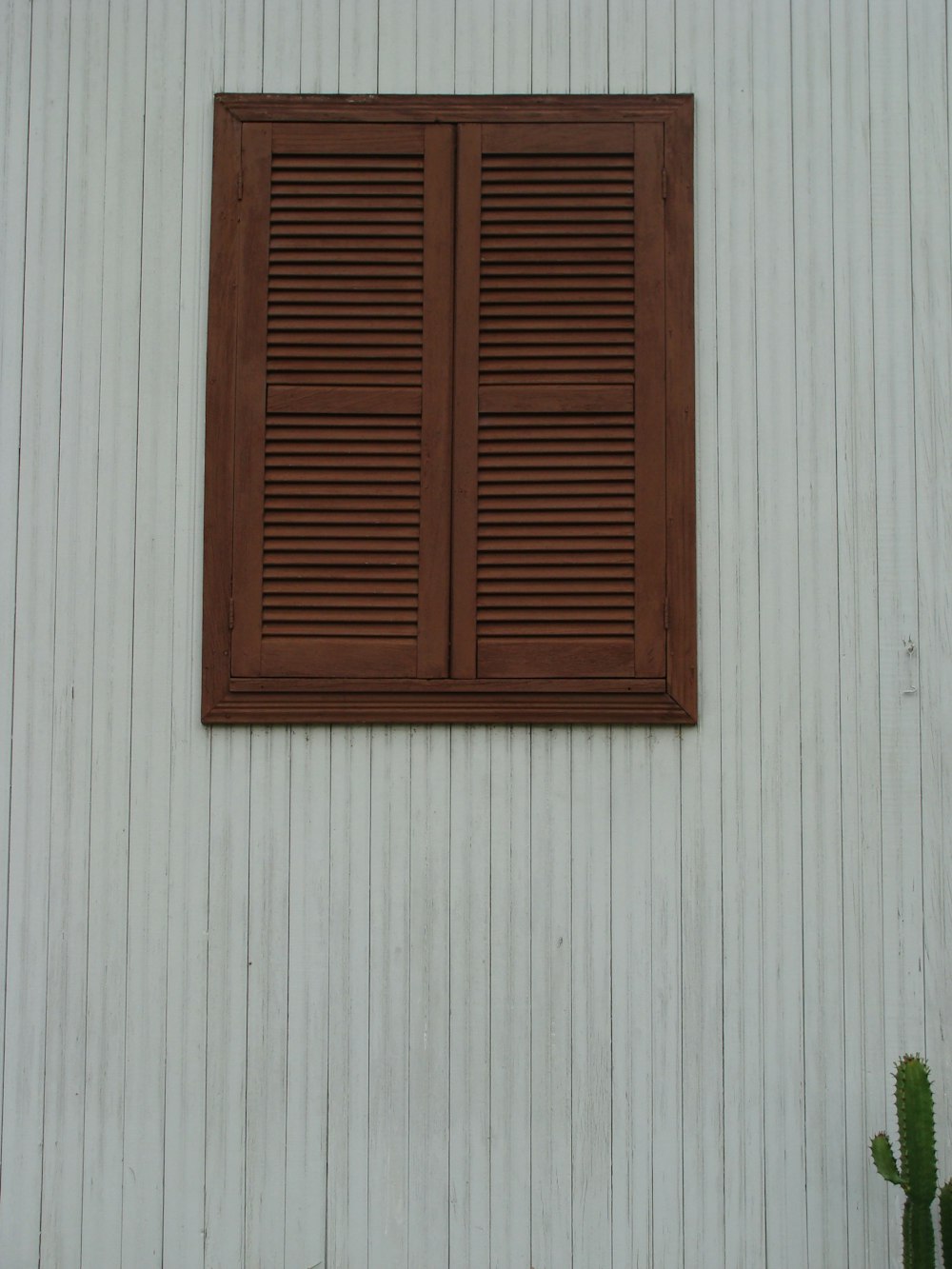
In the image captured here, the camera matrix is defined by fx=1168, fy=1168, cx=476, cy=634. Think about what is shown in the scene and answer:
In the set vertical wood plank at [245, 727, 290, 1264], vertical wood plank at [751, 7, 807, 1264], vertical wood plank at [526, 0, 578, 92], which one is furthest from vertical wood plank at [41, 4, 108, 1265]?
vertical wood plank at [751, 7, 807, 1264]

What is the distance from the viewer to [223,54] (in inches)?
117

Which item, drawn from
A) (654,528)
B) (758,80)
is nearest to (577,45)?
(758,80)

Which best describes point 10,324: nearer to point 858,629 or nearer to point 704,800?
point 704,800

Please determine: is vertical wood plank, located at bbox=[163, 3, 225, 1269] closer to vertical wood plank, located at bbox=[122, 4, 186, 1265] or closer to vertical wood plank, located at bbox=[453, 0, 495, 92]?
vertical wood plank, located at bbox=[122, 4, 186, 1265]

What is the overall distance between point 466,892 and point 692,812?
589mm

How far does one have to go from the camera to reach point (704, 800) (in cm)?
287

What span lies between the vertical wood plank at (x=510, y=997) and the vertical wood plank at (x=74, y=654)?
3.32 ft

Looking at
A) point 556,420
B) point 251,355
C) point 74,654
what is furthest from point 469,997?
point 251,355

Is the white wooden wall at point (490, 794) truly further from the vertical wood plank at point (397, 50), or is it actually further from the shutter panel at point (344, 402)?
the shutter panel at point (344, 402)

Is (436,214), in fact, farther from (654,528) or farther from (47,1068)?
(47,1068)

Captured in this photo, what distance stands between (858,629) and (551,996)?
118cm

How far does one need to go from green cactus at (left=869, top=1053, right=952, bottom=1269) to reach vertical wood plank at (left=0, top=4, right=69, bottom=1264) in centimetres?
200

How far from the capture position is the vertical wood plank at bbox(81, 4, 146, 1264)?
2857mm

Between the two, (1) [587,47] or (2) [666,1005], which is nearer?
(2) [666,1005]
